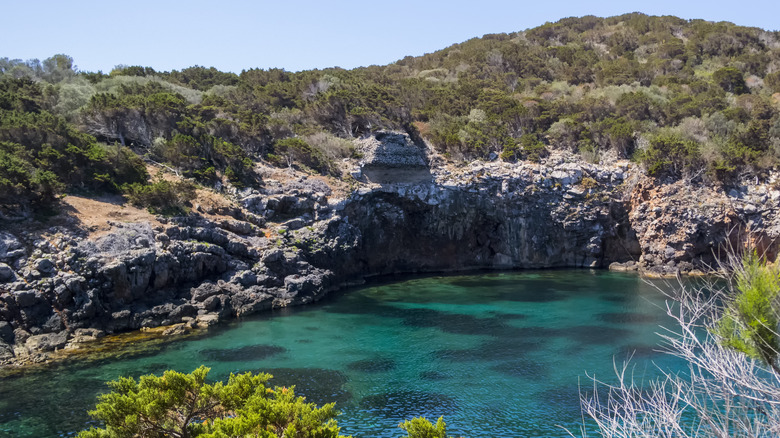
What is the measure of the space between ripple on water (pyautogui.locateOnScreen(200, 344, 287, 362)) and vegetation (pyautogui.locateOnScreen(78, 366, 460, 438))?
11.5m

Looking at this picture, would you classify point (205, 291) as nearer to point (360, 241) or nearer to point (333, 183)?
point (360, 241)

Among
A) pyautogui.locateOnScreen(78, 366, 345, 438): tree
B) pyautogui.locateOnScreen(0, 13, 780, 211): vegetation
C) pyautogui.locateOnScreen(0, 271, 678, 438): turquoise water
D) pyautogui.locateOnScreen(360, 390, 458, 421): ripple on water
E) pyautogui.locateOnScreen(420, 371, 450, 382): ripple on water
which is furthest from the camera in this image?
pyautogui.locateOnScreen(0, 13, 780, 211): vegetation

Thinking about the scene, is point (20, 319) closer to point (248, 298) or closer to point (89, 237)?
point (89, 237)

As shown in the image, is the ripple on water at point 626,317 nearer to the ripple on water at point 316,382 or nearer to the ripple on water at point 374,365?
the ripple on water at point 374,365

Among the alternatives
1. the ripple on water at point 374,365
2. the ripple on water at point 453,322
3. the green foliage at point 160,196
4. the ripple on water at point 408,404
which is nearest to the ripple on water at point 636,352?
the ripple on water at point 453,322

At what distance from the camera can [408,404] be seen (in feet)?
63.0

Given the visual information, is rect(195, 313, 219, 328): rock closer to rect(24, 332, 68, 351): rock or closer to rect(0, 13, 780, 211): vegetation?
rect(24, 332, 68, 351): rock

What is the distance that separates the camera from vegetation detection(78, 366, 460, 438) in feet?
33.4

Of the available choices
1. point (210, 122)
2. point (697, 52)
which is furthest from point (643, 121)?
point (210, 122)

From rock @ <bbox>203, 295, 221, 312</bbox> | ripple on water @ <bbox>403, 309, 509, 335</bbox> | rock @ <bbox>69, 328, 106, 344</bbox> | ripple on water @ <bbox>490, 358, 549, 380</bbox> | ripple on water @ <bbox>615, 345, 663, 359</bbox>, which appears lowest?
ripple on water @ <bbox>403, 309, 509, 335</bbox>

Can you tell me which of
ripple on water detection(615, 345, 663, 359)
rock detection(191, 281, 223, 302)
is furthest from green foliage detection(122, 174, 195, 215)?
ripple on water detection(615, 345, 663, 359)

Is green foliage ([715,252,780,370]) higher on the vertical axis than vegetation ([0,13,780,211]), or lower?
lower

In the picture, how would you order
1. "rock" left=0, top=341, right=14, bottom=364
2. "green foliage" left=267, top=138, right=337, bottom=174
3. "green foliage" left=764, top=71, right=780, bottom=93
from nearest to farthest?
"rock" left=0, top=341, right=14, bottom=364
"green foliage" left=267, top=138, right=337, bottom=174
"green foliage" left=764, top=71, right=780, bottom=93

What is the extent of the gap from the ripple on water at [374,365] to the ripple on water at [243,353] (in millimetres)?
3897
